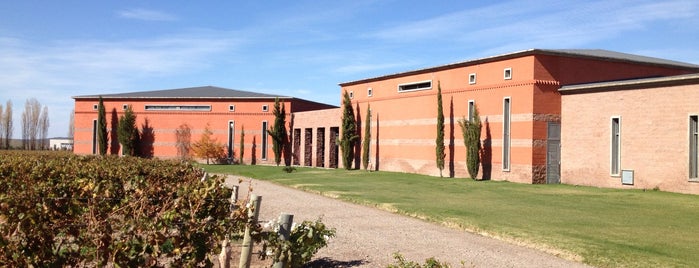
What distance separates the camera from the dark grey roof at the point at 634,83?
25141 mm

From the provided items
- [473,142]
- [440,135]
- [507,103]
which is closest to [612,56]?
[507,103]

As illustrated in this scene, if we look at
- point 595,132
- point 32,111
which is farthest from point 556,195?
point 32,111

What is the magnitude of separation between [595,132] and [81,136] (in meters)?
50.9

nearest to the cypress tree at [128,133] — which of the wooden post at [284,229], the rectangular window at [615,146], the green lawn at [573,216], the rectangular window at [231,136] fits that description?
the rectangular window at [231,136]

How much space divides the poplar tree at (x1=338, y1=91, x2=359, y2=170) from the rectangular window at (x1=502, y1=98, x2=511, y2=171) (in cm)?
1539

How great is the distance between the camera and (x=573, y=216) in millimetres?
16625

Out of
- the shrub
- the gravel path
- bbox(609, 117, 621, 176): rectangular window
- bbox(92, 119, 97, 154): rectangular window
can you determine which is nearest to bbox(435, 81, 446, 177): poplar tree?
bbox(609, 117, 621, 176): rectangular window

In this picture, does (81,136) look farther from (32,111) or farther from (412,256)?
(412,256)

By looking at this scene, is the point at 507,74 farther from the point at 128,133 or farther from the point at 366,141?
the point at 128,133

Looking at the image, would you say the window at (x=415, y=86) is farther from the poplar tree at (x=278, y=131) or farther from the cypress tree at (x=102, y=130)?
the cypress tree at (x=102, y=130)

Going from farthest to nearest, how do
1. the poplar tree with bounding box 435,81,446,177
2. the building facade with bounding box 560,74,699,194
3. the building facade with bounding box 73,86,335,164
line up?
the building facade with bounding box 73,86,335,164
the poplar tree with bounding box 435,81,446,177
the building facade with bounding box 560,74,699,194

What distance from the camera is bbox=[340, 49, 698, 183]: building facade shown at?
102 ft

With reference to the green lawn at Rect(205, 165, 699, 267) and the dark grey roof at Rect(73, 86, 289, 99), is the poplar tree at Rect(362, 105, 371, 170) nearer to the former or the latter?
the dark grey roof at Rect(73, 86, 289, 99)

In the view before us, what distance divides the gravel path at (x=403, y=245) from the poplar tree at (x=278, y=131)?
37506 millimetres
